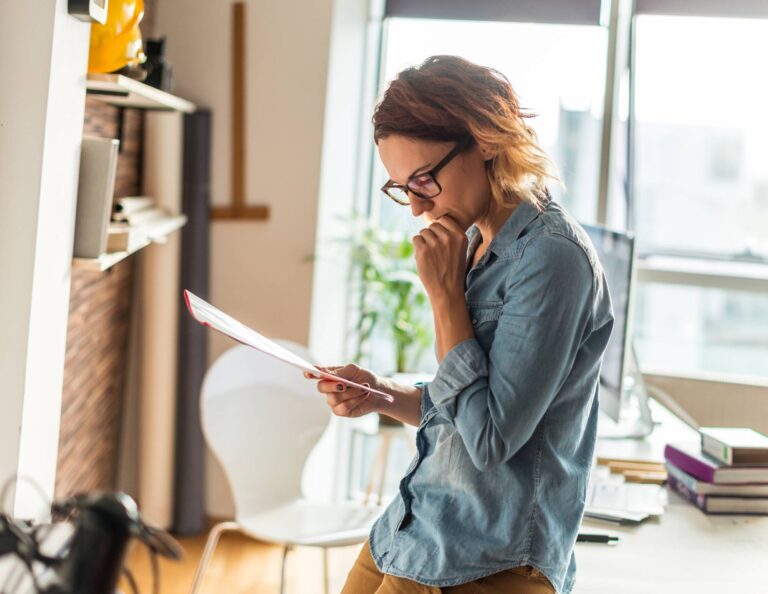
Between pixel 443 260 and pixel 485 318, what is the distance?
0.10 m

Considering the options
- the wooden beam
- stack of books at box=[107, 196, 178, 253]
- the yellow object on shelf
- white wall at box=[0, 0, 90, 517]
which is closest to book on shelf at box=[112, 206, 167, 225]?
stack of books at box=[107, 196, 178, 253]

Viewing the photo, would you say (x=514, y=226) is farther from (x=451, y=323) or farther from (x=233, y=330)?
(x=233, y=330)

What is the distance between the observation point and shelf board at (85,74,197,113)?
1976mm

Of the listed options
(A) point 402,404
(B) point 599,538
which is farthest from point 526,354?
(B) point 599,538

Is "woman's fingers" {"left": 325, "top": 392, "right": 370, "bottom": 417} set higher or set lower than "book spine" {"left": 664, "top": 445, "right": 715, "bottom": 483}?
higher

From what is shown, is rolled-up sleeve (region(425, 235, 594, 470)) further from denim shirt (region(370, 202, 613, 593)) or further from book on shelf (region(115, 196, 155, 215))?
book on shelf (region(115, 196, 155, 215))

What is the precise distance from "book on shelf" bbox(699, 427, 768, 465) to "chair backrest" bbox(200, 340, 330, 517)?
114cm

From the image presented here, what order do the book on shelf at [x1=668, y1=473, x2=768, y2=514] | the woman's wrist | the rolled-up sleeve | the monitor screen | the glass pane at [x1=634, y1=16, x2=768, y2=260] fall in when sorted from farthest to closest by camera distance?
the glass pane at [x1=634, y1=16, x2=768, y2=260] → the monitor screen → the book on shelf at [x1=668, y1=473, x2=768, y2=514] → the woman's wrist → the rolled-up sleeve

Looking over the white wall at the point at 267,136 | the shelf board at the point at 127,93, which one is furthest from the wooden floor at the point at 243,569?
the shelf board at the point at 127,93

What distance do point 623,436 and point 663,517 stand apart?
1.98ft

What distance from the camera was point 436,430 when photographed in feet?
4.27

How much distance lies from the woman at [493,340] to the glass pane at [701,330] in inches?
104

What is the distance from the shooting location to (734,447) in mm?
1992

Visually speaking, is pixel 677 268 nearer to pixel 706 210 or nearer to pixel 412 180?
pixel 706 210
